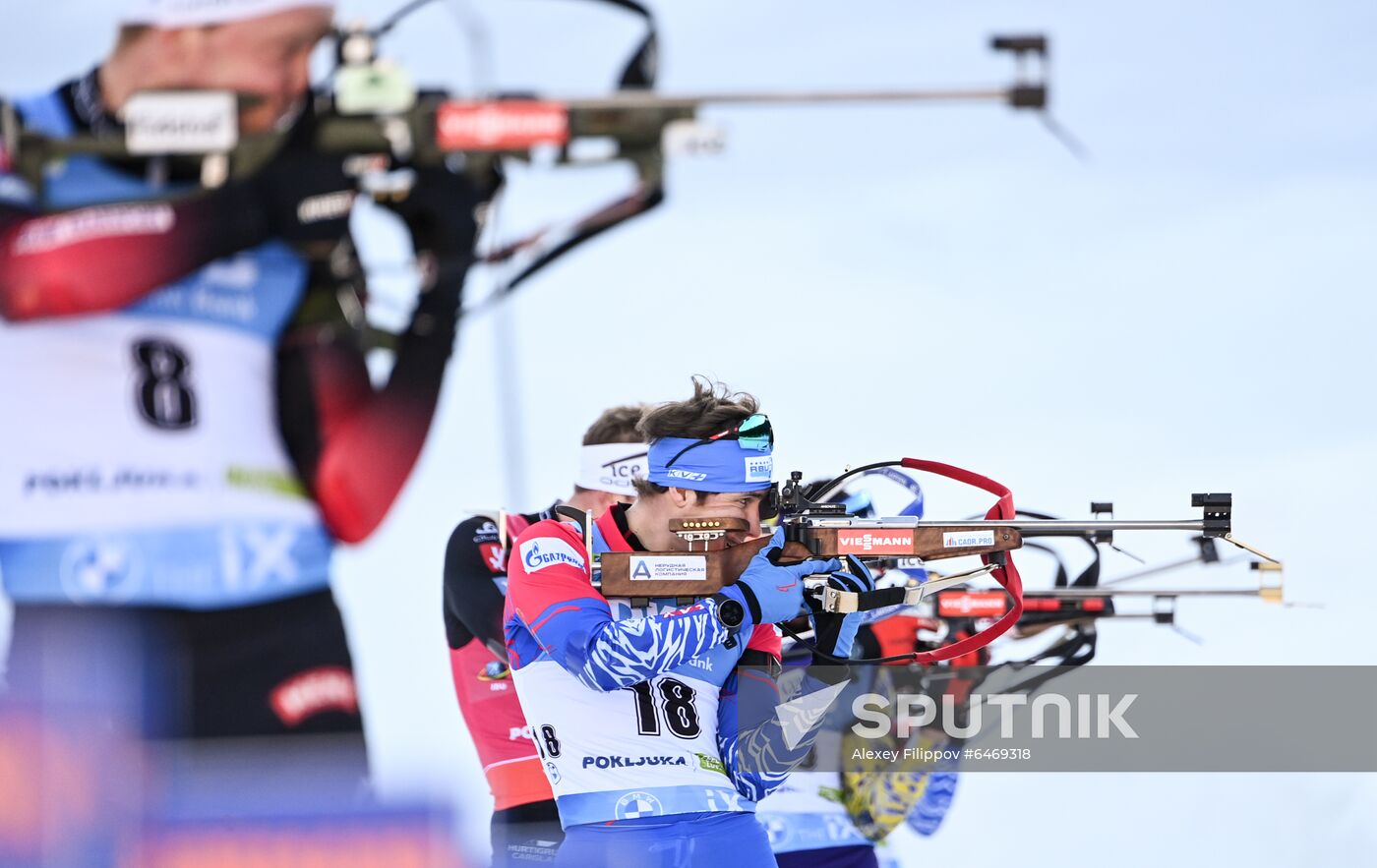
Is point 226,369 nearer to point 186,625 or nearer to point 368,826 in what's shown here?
point 186,625

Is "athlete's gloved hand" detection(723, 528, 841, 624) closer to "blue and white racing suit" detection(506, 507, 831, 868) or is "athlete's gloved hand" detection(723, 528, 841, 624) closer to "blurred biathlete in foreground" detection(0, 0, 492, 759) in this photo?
"blue and white racing suit" detection(506, 507, 831, 868)

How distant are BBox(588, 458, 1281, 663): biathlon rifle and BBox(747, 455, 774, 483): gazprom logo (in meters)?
0.10

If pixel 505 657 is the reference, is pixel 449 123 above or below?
above

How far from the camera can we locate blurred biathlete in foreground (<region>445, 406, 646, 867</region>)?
4.54m

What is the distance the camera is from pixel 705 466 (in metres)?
3.60

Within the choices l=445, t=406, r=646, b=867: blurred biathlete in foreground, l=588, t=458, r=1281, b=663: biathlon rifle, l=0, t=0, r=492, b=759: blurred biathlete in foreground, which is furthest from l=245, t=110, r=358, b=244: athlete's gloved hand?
l=588, t=458, r=1281, b=663: biathlon rifle

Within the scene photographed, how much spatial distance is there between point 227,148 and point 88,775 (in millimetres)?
1710

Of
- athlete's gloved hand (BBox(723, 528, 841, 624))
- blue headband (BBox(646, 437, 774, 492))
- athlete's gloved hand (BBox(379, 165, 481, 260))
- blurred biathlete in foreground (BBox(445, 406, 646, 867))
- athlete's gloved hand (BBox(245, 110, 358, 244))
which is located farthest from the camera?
athlete's gloved hand (BBox(379, 165, 481, 260))

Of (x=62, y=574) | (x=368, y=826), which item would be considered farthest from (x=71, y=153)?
(x=368, y=826)

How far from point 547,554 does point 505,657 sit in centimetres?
109

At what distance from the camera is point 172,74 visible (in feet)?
16.4

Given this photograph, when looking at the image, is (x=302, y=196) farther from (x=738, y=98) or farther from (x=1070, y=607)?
(x=1070, y=607)

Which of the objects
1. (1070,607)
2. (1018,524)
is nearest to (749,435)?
(1018,524)

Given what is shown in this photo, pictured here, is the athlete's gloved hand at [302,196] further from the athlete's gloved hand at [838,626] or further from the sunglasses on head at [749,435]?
the athlete's gloved hand at [838,626]
